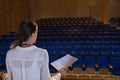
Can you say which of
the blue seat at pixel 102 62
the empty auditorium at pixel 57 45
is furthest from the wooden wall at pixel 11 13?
the blue seat at pixel 102 62

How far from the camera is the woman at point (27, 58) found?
1709mm

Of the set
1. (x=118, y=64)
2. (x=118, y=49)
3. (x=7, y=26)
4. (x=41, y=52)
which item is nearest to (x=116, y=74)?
(x=118, y=64)

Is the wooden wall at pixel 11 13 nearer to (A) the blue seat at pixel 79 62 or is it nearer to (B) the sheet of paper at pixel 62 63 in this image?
(A) the blue seat at pixel 79 62

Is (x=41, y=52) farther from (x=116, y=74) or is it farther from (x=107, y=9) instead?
(x=107, y=9)

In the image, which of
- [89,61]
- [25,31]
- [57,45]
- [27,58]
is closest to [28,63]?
[27,58]

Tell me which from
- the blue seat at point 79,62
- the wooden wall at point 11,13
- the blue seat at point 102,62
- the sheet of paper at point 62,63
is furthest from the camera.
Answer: the wooden wall at point 11,13

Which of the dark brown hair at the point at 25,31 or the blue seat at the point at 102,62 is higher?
the dark brown hair at the point at 25,31

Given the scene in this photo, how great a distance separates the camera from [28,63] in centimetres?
172

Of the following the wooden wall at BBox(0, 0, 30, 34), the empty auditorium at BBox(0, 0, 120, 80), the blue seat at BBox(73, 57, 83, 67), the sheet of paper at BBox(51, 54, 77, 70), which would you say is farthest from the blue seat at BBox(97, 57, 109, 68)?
the wooden wall at BBox(0, 0, 30, 34)

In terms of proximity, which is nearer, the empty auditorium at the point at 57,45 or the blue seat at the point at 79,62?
the empty auditorium at the point at 57,45

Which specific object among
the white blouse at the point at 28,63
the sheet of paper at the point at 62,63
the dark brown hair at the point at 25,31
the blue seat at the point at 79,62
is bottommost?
the blue seat at the point at 79,62

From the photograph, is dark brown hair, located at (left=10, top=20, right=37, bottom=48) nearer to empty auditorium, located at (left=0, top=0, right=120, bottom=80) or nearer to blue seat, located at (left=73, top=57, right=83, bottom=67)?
empty auditorium, located at (left=0, top=0, right=120, bottom=80)

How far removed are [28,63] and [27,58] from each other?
4 centimetres

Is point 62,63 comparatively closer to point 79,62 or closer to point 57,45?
point 79,62
